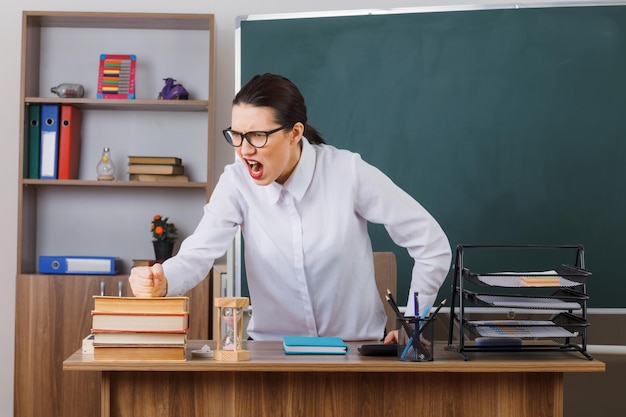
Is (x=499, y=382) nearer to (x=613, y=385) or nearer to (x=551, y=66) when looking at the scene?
(x=551, y=66)

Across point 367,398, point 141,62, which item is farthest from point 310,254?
point 141,62

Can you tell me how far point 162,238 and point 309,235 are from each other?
182 centimetres

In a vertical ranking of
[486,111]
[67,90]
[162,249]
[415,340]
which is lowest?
[415,340]

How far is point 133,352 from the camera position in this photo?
6.14 feet

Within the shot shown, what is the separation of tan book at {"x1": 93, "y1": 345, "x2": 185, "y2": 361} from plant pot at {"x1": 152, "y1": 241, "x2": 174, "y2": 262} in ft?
7.23

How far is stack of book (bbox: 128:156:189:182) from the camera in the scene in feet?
13.3

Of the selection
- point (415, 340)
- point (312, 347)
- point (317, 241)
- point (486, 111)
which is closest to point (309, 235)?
point (317, 241)

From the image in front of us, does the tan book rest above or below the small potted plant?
below

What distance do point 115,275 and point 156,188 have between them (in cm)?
51

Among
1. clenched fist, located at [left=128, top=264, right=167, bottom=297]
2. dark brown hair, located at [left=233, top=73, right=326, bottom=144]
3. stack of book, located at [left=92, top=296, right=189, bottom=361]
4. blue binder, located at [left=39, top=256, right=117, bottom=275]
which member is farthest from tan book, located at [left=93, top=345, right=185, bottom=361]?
blue binder, located at [left=39, top=256, right=117, bottom=275]

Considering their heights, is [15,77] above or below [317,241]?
above

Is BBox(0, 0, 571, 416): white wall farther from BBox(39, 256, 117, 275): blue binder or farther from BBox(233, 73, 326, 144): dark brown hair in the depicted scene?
BBox(233, 73, 326, 144): dark brown hair

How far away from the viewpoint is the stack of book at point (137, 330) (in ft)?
6.13

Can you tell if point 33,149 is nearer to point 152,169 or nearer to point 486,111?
point 152,169
